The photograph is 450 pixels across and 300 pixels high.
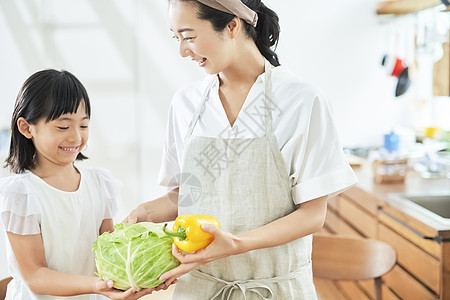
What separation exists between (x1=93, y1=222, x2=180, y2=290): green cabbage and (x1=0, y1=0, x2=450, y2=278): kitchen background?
3155mm

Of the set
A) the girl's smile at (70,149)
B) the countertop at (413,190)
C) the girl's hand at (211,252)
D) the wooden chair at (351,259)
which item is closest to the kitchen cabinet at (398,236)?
the countertop at (413,190)

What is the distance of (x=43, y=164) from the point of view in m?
1.35

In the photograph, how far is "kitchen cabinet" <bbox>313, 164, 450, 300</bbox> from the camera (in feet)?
6.48

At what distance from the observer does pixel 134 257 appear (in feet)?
3.78

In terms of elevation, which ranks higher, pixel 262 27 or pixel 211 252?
pixel 262 27

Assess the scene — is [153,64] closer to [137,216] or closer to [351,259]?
[351,259]

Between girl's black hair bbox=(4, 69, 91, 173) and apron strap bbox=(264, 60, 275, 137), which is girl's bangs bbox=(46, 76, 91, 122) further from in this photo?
apron strap bbox=(264, 60, 275, 137)

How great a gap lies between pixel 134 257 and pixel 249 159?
15.3 inches

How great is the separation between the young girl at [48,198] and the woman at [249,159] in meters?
0.30

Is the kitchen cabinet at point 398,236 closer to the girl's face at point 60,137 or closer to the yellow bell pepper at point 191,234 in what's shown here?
the yellow bell pepper at point 191,234

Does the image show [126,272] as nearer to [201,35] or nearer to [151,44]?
[201,35]

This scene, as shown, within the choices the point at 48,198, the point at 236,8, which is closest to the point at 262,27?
the point at 236,8

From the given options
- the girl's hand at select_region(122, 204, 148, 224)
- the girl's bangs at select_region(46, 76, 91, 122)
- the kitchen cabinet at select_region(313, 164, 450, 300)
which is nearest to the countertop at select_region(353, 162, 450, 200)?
the kitchen cabinet at select_region(313, 164, 450, 300)

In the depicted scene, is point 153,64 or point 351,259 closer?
point 351,259
